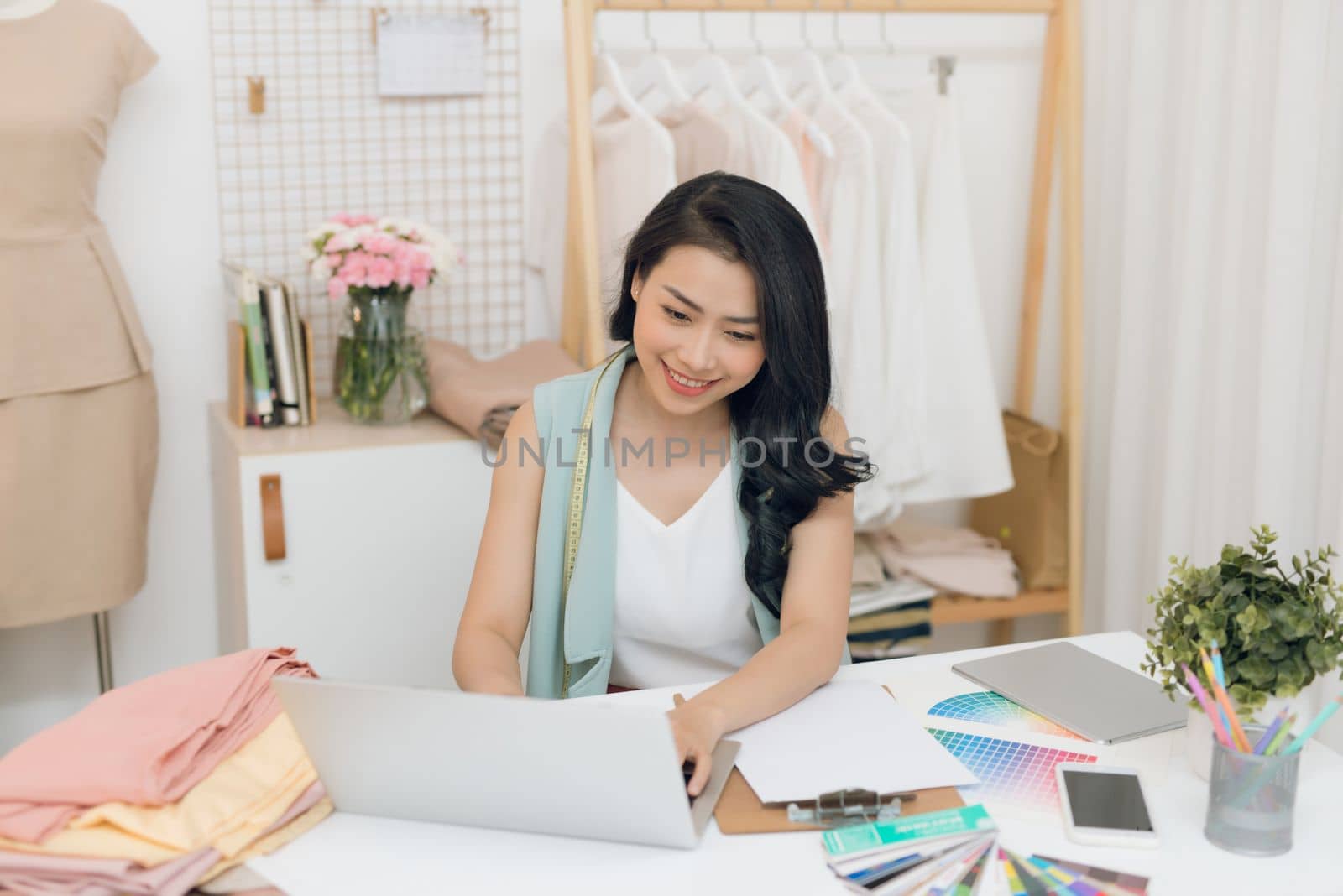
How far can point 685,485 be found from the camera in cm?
164

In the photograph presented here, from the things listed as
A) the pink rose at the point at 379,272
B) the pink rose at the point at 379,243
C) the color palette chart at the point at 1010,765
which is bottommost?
the color palette chart at the point at 1010,765

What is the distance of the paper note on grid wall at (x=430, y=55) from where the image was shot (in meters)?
2.56

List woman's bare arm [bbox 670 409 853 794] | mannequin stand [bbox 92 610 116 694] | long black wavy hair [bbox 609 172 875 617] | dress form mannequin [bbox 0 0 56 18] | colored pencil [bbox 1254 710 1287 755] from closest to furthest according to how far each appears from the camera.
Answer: colored pencil [bbox 1254 710 1287 755]
woman's bare arm [bbox 670 409 853 794]
long black wavy hair [bbox 609 172 875 617]
dress form mannequin [bbox 0 0 56 18]
mannequin stand [bbox 92 610 116 694]

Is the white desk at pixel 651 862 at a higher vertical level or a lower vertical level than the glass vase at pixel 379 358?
lower

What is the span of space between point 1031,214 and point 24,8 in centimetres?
199

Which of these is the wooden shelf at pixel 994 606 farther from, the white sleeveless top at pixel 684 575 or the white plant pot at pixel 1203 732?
the white plant pot at pixel 1203 732

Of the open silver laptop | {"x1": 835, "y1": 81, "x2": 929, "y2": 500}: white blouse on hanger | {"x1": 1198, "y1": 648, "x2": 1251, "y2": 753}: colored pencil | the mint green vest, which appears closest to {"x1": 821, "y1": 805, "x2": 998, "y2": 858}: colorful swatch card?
the open silver laptop

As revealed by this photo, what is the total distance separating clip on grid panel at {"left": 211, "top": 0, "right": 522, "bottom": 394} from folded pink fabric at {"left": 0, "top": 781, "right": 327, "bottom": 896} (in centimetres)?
159

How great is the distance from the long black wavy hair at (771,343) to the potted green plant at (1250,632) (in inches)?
18.8

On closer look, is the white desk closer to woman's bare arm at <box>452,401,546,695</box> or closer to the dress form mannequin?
woman's bare arm at <box>452,401,546,695</box>

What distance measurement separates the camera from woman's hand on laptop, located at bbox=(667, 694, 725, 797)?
1133 millimetres

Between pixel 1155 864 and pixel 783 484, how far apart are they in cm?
65

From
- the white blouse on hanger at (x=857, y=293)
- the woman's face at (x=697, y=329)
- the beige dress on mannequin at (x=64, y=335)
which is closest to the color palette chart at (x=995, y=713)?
the woman's face at (x=697, y=329)

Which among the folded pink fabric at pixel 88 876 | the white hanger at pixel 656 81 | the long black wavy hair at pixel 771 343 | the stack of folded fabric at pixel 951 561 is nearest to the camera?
the folded pink fabric at pixel 88 876
